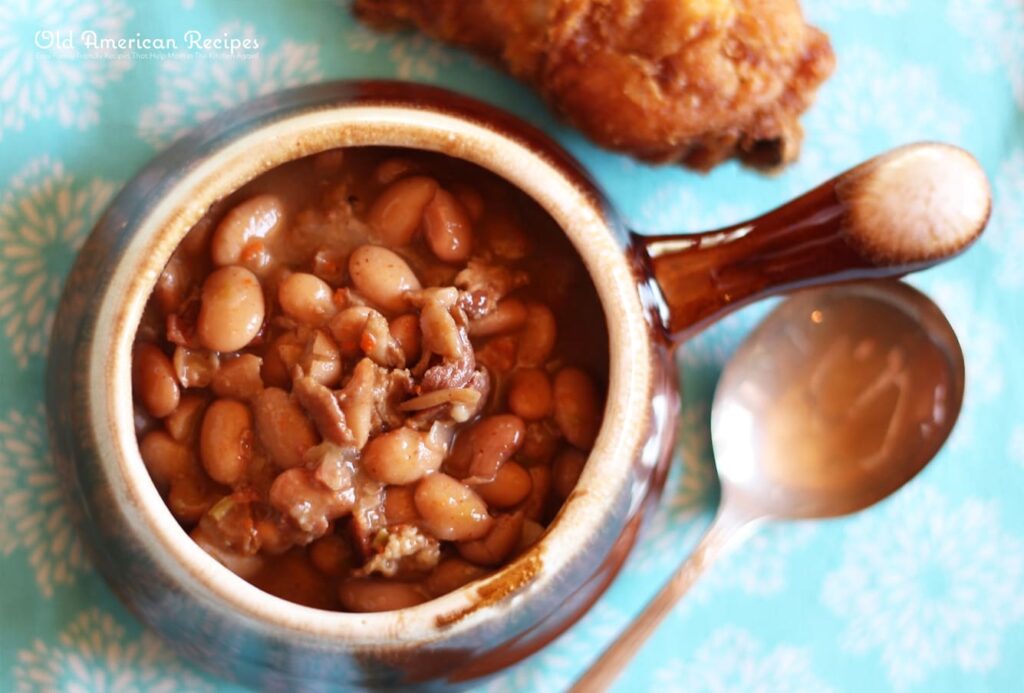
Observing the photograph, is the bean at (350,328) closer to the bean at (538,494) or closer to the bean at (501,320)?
the bean at (501,320)

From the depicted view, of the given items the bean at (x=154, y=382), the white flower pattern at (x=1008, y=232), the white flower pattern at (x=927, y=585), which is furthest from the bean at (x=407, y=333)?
the white flower pattern at (x=1008, y=232)

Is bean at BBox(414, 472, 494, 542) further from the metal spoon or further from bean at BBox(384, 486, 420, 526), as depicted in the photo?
the metal spoon

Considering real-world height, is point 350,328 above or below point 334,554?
above

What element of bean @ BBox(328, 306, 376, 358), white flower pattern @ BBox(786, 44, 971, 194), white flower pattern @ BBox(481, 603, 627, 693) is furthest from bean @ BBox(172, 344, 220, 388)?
white flower pattern @ BBox(786, 44, 971, 194)

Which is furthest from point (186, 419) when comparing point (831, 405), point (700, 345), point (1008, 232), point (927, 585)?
point (1008, 232)

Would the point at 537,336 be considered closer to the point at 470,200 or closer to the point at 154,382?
the point at 470,200

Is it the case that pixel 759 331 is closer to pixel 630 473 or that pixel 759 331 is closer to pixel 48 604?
pixel 630 473
